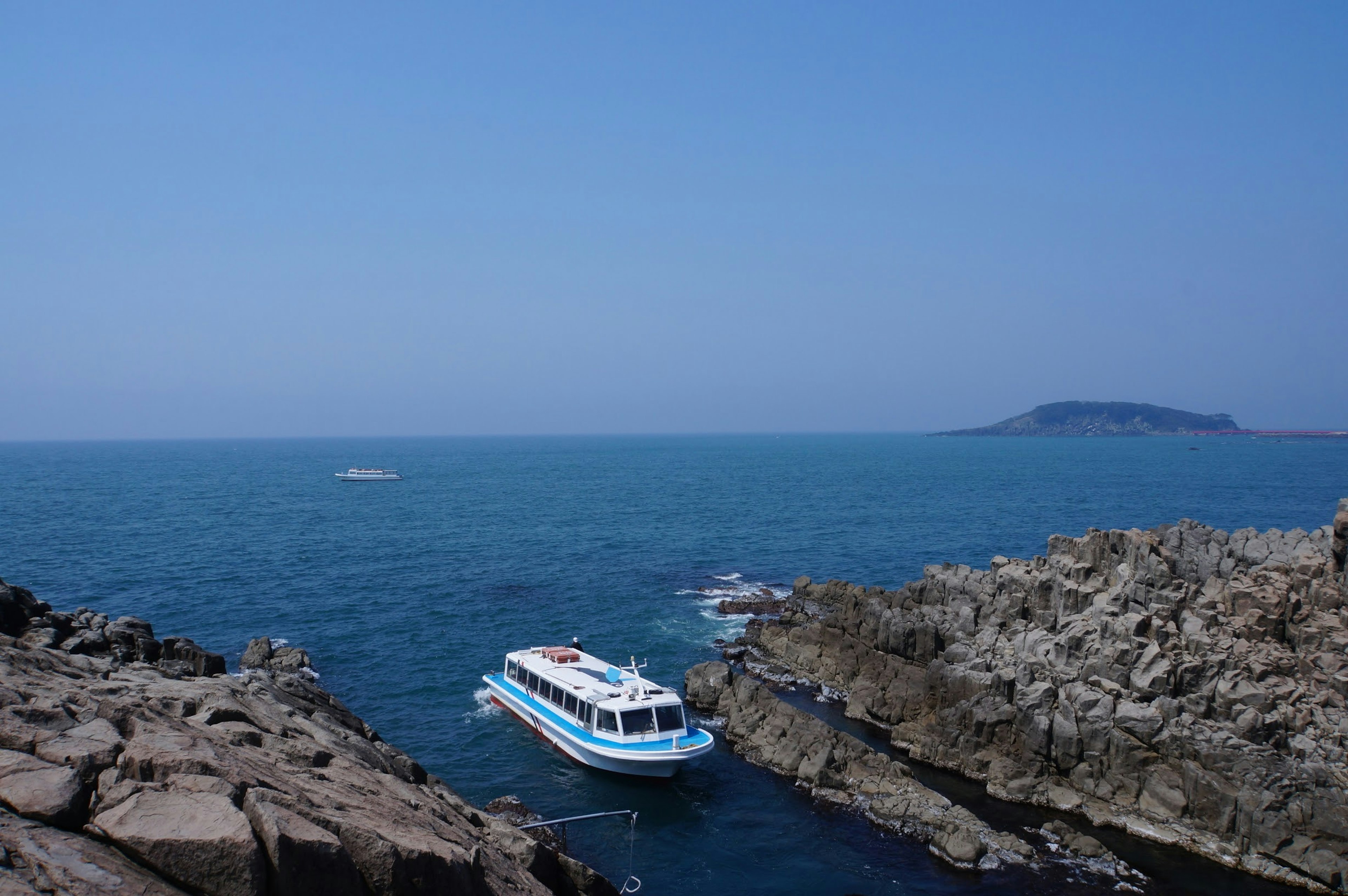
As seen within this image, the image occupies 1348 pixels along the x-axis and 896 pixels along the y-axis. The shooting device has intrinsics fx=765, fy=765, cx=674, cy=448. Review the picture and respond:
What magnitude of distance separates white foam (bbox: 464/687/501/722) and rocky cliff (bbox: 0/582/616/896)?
52.4ft

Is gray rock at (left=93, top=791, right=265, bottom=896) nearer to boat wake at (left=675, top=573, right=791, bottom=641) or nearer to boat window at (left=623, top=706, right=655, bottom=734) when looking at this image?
boat window at (left=623, top=706, right=655, bottom=734)

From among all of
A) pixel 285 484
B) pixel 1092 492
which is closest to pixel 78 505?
pixel 285 484

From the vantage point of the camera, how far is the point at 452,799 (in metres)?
20.8

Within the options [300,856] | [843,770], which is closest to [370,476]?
[843,770]

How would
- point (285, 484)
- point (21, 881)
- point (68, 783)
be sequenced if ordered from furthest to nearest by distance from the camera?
1. point (285, 484)
2. point (68, 783)
3. point (21, 881)

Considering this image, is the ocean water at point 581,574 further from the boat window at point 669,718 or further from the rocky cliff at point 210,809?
the rocky cliff at point 210,809

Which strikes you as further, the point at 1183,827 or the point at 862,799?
the point at 862,799

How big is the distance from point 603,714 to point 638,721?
1536mm

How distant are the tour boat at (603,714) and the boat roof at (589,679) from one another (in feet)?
0.14

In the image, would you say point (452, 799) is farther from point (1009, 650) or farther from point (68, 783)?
point (1009, 650)

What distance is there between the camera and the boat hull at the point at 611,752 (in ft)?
99.3

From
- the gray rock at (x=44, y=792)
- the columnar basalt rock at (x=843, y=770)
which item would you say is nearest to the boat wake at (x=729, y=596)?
the columnar basalt rock at (x=843, y=770)

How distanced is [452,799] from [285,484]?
467 ft

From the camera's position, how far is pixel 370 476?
501 ft
